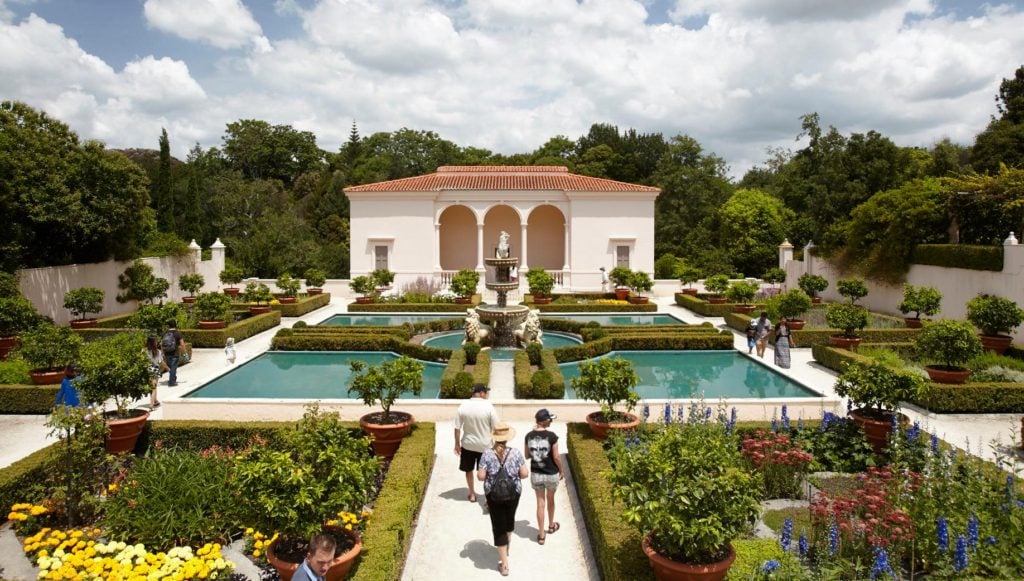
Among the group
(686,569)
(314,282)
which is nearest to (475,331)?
(686,569)

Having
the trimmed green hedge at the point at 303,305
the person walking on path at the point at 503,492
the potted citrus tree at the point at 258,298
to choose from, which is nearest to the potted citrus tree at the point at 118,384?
the person walking on path at the point at 503,492

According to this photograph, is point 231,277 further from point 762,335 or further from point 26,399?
point 762,335

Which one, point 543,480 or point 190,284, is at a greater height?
point 190,284

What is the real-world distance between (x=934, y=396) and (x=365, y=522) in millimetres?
10827

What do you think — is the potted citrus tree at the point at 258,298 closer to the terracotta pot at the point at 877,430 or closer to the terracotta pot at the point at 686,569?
the terracotta pot at the point at 877,430

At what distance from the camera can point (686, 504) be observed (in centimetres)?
510

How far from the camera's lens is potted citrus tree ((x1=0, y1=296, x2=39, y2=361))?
16.5 meters

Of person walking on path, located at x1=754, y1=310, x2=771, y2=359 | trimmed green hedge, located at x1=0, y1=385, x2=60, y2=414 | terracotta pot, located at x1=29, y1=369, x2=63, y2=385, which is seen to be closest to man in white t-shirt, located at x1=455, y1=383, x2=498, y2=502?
trimmed green hedge, located at x1=0, y1=385, x2=60, y2=414

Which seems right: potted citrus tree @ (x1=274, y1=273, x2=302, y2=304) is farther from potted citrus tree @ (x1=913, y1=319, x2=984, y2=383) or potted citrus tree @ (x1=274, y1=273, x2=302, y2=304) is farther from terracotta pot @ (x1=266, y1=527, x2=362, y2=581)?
terracotta pot @ (x1=266, y1=527, x2=362, y2=581)

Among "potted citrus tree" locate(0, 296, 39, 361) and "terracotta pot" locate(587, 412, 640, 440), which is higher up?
"potted citrus tree" locate(0, 296, 39, 361)

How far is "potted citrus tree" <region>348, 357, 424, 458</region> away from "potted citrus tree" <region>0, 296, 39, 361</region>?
12.2 m

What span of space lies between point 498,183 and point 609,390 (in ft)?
91.2

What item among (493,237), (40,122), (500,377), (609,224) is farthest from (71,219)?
(609,224)

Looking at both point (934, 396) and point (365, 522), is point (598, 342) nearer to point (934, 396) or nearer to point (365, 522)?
point (934, 396)
